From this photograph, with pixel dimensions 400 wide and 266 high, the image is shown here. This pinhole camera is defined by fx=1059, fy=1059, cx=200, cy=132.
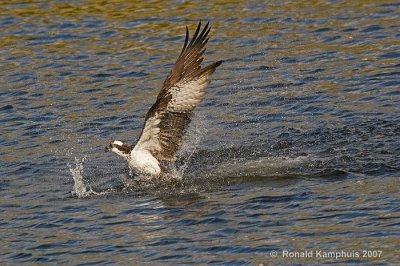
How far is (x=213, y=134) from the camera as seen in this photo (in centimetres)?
1192

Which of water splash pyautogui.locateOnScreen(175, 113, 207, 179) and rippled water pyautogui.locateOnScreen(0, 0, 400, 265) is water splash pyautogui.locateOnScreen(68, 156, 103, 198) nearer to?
rippled water pyautogui.locateOnScreen(0, 0, 400, 265)

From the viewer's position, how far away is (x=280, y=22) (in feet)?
51.6

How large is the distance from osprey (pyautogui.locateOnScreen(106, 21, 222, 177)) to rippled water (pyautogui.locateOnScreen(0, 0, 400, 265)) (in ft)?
0.83

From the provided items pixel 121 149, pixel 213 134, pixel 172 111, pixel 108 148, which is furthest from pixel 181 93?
pixel 213 134

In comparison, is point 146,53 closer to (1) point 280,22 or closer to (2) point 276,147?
(1) point 280,22

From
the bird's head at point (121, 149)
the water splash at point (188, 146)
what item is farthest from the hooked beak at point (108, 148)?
the water splash at point (188, 146)

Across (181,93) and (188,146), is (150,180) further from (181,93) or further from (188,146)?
(181,93)

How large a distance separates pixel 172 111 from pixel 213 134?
1.84 metres

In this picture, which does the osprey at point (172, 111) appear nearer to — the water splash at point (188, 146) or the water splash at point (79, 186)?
the water splash at point (188, 146)

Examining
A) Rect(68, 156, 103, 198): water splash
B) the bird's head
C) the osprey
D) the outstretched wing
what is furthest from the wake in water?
the outstretched wing

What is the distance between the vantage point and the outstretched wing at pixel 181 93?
10023mm

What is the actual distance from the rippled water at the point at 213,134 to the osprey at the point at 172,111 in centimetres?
25

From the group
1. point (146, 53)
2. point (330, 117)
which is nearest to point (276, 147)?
point (330, 117)

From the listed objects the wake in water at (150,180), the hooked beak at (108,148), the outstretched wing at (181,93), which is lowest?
the wake in water at (150,180)
